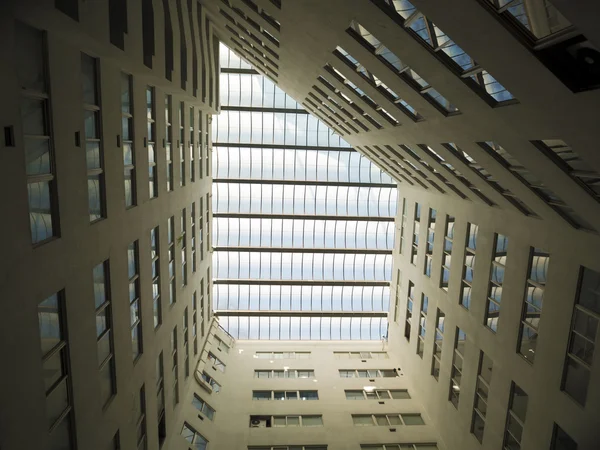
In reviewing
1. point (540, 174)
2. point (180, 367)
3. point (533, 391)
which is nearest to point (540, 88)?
Result: point (540, 174)

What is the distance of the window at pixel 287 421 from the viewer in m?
26.8

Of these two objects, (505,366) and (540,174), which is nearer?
(540,174)

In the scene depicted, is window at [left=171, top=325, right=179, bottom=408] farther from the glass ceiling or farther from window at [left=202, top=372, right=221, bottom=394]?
the glass ceiling

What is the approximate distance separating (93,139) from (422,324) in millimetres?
23136

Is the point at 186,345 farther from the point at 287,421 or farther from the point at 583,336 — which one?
the point at 583,336

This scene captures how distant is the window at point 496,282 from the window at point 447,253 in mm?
4767

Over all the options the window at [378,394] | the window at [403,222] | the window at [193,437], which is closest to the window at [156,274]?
the window at [193,437]

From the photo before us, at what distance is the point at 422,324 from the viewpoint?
2792cm

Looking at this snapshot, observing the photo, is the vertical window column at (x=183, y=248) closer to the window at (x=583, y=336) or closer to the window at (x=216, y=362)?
the window at (x=216, y=362)

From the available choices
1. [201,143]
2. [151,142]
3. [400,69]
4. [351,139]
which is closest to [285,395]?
[201,143]

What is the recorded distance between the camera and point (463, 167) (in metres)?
15.6

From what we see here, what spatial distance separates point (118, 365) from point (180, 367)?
10.0 metres

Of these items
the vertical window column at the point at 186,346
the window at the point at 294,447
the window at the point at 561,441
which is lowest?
the window at the point at 294,447

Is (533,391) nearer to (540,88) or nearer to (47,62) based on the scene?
(540,88)
